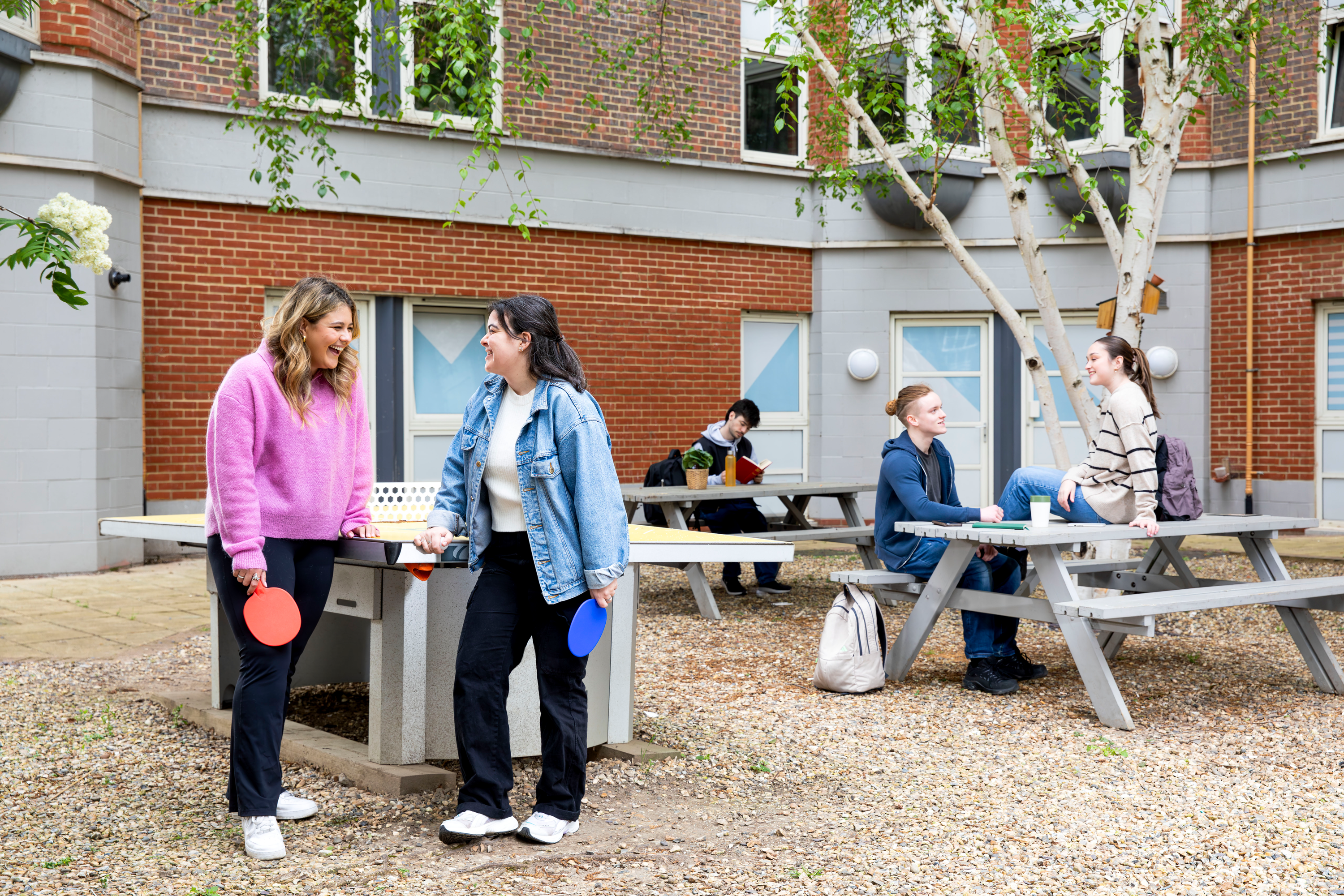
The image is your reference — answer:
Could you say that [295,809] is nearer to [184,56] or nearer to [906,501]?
[906,501]

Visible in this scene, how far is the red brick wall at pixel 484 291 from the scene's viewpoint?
34.3 feet

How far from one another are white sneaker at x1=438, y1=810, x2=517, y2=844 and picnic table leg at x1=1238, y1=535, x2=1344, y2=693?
3.99 meters

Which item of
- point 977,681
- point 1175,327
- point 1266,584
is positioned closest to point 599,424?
point 977,681

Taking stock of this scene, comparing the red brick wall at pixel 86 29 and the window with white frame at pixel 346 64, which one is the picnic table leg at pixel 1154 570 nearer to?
the window with white frame at pixel 346 64

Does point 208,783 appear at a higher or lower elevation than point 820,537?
lower

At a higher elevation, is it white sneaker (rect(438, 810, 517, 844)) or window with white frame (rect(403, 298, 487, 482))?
window with white frame (rect(403, 298, 487, 482))

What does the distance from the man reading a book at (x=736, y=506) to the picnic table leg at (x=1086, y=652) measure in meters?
3.60

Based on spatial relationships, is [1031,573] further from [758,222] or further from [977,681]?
[758,222]

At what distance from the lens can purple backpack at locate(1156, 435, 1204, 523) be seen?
5.79 m

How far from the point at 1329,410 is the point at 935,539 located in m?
8.63

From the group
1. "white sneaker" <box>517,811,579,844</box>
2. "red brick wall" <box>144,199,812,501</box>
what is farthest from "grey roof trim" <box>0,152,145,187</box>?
"white sneaker" <box>517,811,579,844</box>

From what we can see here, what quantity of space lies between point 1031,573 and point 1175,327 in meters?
6.21

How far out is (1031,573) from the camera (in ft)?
26.5

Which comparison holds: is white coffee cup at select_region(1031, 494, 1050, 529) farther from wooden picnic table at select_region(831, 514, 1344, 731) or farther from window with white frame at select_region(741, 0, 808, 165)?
window with white frame at select_region(741, 0, 808, 165)
